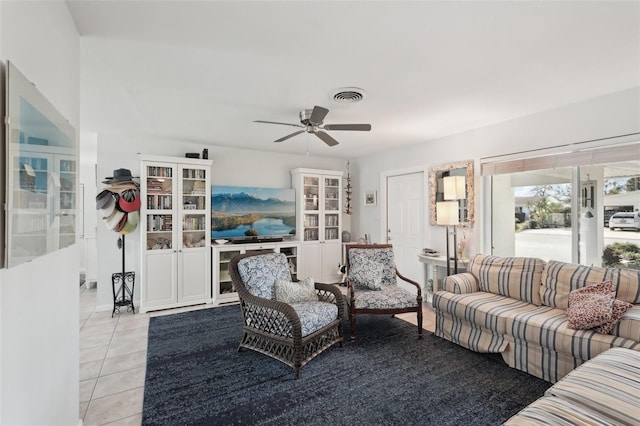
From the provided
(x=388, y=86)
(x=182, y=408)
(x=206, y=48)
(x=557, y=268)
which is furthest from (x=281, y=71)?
(x=557, y=268)

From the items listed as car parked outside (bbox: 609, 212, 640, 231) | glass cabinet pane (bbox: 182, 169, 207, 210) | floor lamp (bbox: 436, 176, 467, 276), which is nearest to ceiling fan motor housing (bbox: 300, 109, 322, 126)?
floor lamp (bbox: 436, 176, 467, 276)

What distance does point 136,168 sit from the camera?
443 cm

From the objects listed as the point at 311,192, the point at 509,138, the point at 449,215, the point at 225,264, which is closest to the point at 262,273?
the point at 225,264

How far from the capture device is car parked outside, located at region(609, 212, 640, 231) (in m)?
2.88

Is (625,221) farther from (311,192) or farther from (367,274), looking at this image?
(311,192)

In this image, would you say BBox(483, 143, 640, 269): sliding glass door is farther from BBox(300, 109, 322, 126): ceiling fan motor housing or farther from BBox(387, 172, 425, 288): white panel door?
BBox(300, 109, 322, 126): ceiling fan motor housing

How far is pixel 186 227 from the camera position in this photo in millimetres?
4520

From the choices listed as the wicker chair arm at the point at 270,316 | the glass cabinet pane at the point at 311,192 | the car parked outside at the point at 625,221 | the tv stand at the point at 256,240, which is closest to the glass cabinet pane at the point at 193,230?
the tv stand at the point at 256,240

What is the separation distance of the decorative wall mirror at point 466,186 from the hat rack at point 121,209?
4.09 m

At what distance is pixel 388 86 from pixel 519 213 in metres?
2.44

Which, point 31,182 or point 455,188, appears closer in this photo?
point 31,182

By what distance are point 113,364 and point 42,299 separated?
6.16 feet

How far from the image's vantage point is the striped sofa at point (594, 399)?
133cm

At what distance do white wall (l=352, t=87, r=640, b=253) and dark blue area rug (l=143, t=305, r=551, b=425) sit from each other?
72.9 inches
